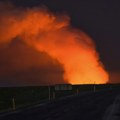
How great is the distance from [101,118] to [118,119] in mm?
1659

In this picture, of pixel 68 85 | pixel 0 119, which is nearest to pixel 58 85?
pixel 68 85

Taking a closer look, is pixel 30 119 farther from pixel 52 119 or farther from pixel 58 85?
pixel 58 85

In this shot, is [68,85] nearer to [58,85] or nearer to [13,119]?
[58,85]

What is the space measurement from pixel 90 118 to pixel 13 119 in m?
6.95

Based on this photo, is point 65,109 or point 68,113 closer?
point 68,113

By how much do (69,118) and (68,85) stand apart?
45.7m

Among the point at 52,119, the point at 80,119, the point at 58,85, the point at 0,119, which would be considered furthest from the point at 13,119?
the point at 58,85

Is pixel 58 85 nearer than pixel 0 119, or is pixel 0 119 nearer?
pixel 0 119

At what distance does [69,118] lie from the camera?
118 ft

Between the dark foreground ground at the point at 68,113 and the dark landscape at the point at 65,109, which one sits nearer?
the dark foreground ground at the point at 68,113

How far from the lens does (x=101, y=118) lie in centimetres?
3588

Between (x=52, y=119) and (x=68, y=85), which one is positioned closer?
A: (x=52, y=119)

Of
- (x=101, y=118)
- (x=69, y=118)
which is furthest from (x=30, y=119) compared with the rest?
(x=101, y=118)

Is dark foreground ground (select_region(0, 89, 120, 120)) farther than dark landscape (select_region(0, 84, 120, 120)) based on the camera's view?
No
